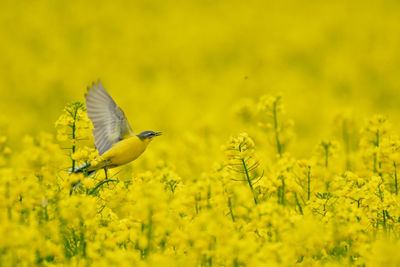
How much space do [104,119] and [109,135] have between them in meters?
0.13

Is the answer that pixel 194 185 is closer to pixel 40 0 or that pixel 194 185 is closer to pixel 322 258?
pixel 322 258

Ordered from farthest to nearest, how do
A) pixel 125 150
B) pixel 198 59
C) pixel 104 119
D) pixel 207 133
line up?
pixel 198 59 < pixel 207 133 < pixel 104 119 < pixel 125 150

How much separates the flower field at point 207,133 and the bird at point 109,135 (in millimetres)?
189

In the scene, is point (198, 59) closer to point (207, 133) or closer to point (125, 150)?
point (207, 133)

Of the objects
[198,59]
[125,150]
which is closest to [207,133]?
[125,150]

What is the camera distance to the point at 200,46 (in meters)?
20.4

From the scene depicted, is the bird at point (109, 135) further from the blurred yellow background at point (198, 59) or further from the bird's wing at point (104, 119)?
the blurred yellow background at point (198, 59)

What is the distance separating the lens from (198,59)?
63.8 feet

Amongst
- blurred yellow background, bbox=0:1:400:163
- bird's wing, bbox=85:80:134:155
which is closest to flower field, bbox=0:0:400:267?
blurred yellow background, bbox=0:1:400:163

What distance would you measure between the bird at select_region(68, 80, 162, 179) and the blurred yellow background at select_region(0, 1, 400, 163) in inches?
223

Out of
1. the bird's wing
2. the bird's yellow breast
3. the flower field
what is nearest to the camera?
the flower field

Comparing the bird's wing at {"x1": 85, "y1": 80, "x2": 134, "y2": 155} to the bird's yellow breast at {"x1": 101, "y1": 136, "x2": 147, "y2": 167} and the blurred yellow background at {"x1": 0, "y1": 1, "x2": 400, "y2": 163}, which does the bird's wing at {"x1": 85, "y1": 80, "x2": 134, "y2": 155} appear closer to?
the bird's yellow breast at {"x1": 101, "y1": 136, "x2": 147, "y2": 167}

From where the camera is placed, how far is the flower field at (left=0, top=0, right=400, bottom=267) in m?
3.34

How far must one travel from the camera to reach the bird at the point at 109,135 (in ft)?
14.9
